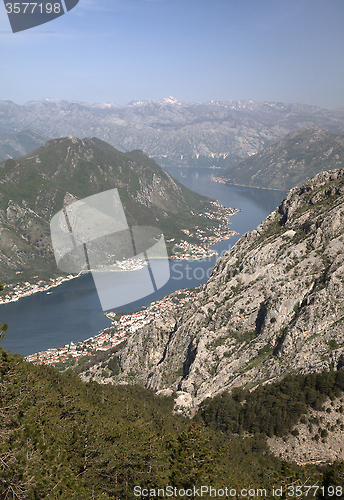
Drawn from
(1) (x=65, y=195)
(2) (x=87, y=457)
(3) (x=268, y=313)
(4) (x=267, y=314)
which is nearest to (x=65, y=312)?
(4) (x=267, y=314)

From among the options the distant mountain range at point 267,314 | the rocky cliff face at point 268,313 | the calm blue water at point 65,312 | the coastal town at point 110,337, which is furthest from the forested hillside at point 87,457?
the calm blue water at point 65,312

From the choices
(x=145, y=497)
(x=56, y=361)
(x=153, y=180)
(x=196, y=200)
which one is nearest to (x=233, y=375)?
(x=145, y=497)

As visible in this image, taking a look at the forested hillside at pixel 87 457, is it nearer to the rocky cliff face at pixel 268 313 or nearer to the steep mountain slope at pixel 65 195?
the rocky cliff face at pixel 268 313

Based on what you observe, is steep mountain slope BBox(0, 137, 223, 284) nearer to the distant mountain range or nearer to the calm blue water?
the calm blue water

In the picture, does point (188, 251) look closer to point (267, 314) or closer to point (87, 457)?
point (267, 314)

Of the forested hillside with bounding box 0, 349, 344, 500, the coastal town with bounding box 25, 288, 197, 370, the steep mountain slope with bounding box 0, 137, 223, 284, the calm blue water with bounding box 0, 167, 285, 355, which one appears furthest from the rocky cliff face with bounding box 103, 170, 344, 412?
the steep mountain slope with bounding box 0, 137, 223, 284

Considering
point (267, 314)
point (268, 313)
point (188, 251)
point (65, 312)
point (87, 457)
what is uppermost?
point (87, 457)

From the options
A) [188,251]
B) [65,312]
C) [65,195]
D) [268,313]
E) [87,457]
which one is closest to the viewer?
[87,457]
